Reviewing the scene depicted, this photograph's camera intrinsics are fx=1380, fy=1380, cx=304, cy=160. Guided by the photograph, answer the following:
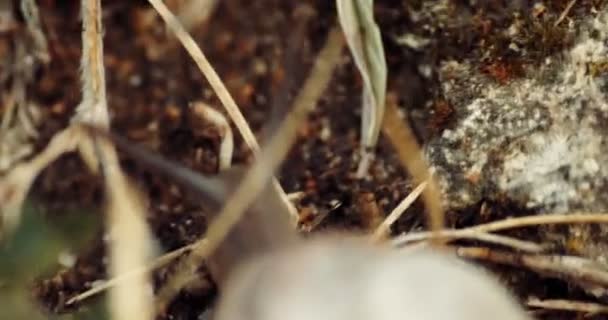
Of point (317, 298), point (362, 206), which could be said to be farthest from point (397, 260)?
point (362, 206)

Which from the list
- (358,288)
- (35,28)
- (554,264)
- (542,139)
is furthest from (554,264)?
(35,28)

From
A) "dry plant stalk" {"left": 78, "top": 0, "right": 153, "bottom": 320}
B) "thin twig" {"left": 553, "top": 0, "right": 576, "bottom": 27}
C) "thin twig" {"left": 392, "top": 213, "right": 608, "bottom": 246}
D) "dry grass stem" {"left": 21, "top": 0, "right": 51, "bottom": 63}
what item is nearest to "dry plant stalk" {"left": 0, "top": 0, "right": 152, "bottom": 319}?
"dry plant stalk" {"left": 78, "top": 0, "right": 153, "bottom": 320}

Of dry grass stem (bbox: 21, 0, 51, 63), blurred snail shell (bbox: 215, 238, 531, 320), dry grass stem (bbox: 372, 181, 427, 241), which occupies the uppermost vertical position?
dry grass stem (bbox: 21, 0, 51, 63)

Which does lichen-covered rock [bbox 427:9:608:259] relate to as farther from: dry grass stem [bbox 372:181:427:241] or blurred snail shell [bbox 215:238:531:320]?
blurred snail shell [bbox 215:238:531:320]

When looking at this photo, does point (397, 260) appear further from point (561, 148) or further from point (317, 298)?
point (561, 148)

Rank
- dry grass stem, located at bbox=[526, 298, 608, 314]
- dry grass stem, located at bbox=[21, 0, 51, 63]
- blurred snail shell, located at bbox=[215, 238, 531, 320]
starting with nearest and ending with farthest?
1. blurred snail shell, located at bbox=[215, 238, 531, 320]
2. dry grass stem, located at bbox=[526, 298, 608, 314]
3. dry grass stem, located at bbox=[21, 0, 51, 63]

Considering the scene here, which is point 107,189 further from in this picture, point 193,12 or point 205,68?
point 193,12
